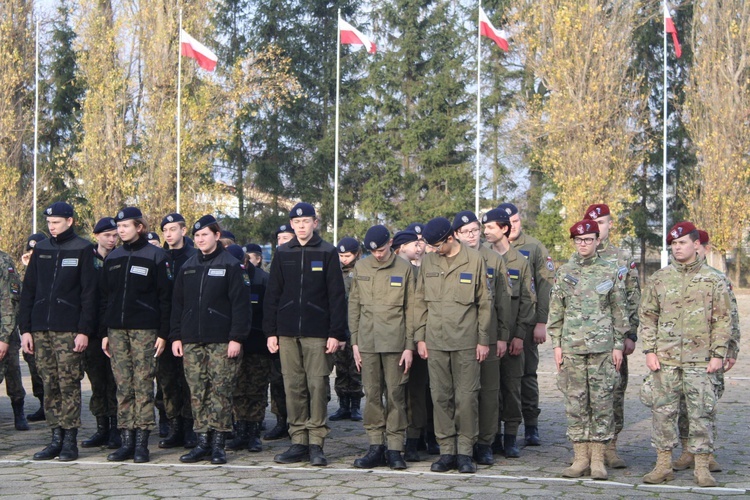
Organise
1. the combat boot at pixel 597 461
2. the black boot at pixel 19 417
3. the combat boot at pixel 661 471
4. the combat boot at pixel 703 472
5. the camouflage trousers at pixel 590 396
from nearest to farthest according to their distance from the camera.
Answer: the combat boot at pixel 703 472 → the combat boot at pixel 661 471 → the combat boot at pixel 597 461 → the camouflage trousers at pixel 590 396 → the black boot at pixel 19 417

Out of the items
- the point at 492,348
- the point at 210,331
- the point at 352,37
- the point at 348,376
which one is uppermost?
the point at 352,37

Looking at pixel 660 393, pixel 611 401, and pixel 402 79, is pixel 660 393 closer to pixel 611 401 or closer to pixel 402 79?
pixel 611 401

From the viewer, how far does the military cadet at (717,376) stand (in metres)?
7.53

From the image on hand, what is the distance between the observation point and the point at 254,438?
355 inches

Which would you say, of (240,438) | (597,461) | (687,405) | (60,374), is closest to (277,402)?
(240,438)

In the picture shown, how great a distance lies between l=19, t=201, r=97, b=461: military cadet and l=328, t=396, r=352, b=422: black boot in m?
3.30

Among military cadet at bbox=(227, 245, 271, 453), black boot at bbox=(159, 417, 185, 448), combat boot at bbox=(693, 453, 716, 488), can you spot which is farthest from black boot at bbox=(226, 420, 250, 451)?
combat boot at bbox=(693, 453, 716, 488)

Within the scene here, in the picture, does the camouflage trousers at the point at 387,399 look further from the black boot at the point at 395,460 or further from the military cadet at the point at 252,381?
the military cadet at the point at 252,381

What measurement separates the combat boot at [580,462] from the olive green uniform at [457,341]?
79cm

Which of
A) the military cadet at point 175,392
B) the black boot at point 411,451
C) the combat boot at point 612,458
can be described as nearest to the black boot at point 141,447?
the military cadet at point 175,392

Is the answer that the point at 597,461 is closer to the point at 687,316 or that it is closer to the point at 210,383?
the point at 687,316

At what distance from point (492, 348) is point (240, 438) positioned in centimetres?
257

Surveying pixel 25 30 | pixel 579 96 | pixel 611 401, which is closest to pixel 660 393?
pixel 611 401

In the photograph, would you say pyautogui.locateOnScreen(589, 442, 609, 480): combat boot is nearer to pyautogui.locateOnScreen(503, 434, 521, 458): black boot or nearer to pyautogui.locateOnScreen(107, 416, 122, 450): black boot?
pyautogui.locateOnScreen(503, 434, 521, 458): black boot
